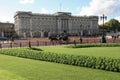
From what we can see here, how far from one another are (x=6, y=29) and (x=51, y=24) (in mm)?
27262

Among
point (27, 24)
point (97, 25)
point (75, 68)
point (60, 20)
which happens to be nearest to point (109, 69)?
point (75, 68)

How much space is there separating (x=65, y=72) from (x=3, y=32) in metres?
113

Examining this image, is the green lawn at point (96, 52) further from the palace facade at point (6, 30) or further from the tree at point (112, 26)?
the tree at point (112, 26)

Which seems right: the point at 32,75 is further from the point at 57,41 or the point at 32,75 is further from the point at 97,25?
the point at 97,25

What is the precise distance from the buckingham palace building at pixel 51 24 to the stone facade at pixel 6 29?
3.24m

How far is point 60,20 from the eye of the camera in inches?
5728

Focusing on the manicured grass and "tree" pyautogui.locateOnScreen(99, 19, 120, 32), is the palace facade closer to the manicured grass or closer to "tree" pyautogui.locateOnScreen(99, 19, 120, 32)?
"tree" pyautogui.locateOnScreen(99, 19, 120, 32)

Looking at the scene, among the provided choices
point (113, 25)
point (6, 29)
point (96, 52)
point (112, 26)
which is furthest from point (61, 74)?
point (113, 25)

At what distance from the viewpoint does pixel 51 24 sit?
145m

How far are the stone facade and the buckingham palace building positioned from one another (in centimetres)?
324

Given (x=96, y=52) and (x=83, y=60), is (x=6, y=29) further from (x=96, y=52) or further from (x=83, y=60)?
(x=83, y=60)

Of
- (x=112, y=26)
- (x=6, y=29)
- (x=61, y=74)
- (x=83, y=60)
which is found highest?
(x=112, y=26)

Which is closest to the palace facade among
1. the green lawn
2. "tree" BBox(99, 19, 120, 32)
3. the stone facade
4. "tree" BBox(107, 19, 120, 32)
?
the stone facade

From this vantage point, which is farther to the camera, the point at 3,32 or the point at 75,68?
the point at 3,32
